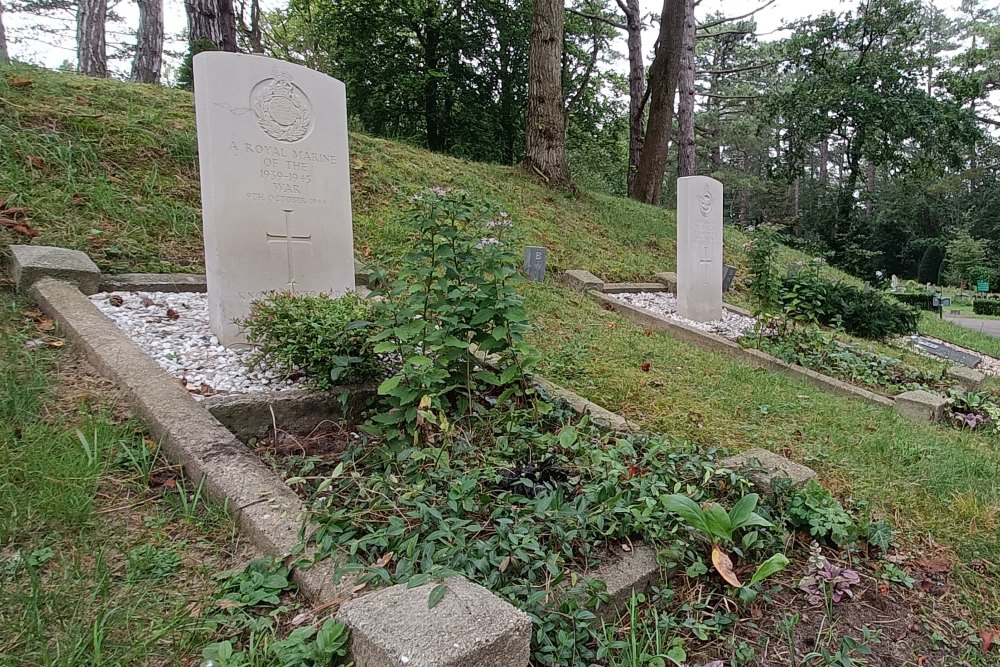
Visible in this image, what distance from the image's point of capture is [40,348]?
2.56 metres

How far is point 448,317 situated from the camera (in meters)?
2.42

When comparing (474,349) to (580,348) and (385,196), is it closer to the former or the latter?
(580,348)

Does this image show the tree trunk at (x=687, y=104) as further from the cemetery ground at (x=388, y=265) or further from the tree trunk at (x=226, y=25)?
the tree trunk at (x=226, y=25)

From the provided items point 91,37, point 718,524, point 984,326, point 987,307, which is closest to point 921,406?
point 718,524

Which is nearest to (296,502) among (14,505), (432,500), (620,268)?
(432,500)

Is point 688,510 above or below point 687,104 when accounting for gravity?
below

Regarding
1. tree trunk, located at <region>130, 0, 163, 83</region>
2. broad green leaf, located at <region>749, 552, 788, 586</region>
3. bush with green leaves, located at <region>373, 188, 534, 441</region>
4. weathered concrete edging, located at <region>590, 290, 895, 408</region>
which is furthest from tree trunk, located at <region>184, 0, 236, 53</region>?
broad green leaf, located at <region>749, 552, 788, 586</region>

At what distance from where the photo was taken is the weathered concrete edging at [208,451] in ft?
5.23

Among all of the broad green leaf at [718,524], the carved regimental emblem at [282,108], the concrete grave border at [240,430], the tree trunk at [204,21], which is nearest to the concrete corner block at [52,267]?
the concrete grave border at [240,430]

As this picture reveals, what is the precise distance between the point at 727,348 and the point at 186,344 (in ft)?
13.6

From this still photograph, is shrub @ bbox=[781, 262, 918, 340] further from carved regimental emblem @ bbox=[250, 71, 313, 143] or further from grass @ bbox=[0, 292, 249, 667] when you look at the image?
grass @ bbox=[0, 292, 249, 667]

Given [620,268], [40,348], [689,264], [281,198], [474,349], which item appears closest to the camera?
[40,348]

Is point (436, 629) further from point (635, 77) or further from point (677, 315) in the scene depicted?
point (635, 77)

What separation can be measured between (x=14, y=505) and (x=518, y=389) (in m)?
1.80
